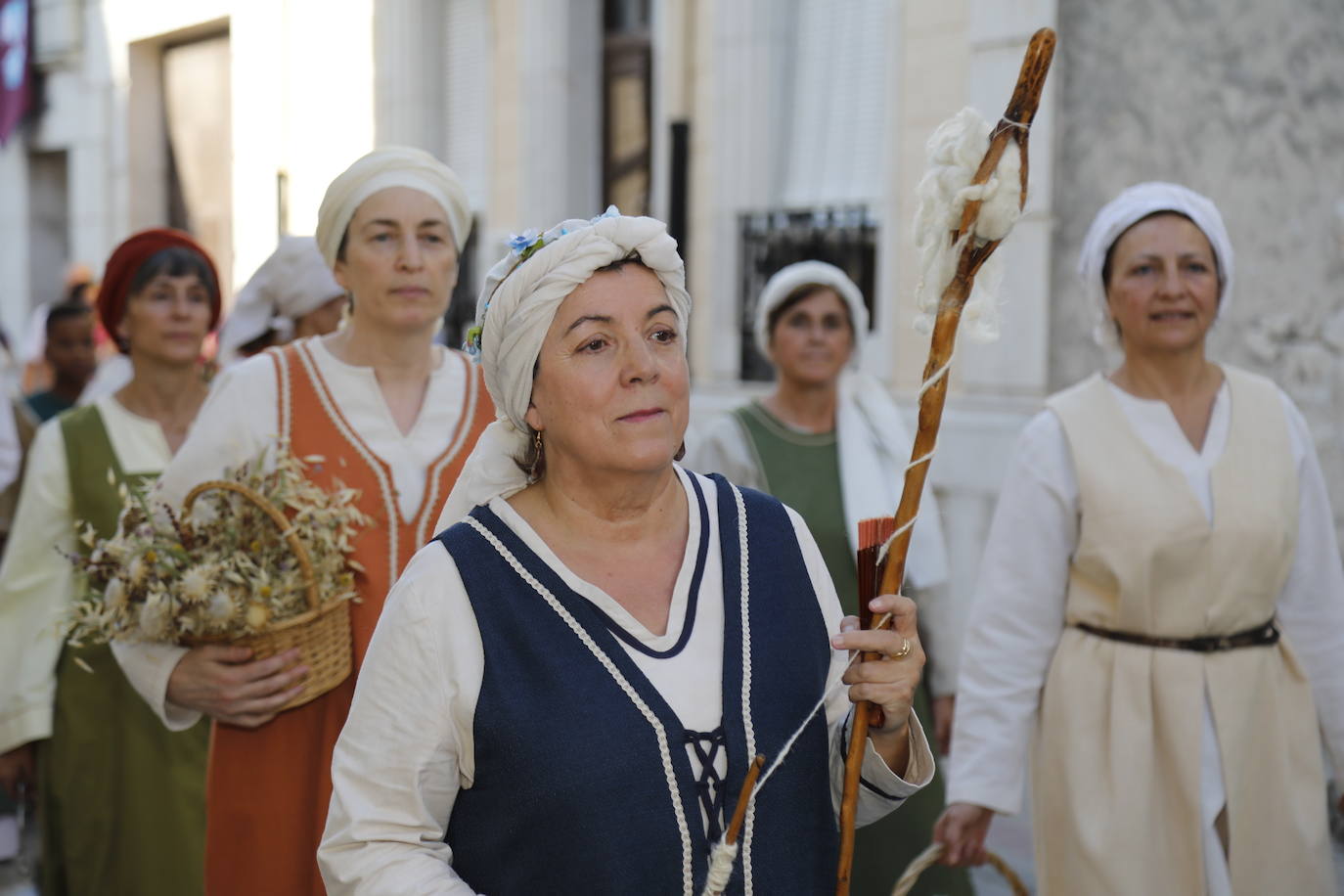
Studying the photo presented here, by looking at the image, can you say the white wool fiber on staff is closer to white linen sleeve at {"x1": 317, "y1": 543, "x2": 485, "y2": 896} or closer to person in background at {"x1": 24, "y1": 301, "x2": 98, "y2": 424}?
white linen sleeve at {"x1": 317, "y1": 543, "x2": 485, "y2": 896}

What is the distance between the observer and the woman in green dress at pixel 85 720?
3729mm

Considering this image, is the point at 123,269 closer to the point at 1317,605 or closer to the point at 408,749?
the point at 408,749

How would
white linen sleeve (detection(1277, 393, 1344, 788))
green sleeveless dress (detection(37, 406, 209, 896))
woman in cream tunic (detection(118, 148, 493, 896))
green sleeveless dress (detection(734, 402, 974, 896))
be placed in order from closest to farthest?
woman in cream tunic (detection(118, 148, 493, 896)) → white linen sleeve (detection(1277, 393, 1344, 788)) → green sleeveless dress (detection(37, 406, 209, 896)) → green sleeveless dress (detection(734, 402, 974, 896))

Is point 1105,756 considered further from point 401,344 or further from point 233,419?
point 233,419

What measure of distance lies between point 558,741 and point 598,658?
14 cm

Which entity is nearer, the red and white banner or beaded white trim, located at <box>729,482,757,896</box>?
beaded white trim, located at <box>729,482,757,896</box>

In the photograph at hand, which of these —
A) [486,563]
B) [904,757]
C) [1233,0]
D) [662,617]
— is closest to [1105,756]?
[904,757]

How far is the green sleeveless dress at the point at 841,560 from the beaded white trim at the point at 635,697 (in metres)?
1.81

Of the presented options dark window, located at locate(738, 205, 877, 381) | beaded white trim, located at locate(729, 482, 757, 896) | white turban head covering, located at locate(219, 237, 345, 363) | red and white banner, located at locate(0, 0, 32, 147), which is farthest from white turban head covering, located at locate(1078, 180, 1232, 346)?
red and white banner, located at locate(0, 0, 32, 147)

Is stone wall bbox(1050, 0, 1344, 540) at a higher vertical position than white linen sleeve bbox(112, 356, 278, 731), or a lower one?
higher

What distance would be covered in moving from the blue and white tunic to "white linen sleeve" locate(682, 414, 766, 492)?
2.25 meters

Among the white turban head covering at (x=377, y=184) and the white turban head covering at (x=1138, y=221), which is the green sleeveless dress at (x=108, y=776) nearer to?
the white turban head covering at (x=377, y=184)

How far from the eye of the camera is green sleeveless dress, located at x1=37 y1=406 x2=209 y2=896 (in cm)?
371

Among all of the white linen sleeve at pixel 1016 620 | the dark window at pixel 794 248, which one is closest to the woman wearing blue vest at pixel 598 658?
the white linen sleeve at pixel 1016 620
